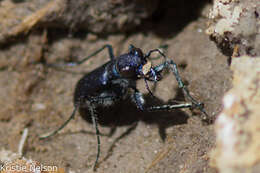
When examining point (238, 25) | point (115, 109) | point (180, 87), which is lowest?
point (115, 109)

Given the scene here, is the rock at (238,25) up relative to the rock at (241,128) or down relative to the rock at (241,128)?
up

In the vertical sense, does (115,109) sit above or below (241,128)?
below

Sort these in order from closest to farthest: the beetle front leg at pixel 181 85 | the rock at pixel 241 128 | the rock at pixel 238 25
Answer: the rock at pixel 241 128 < the rock at pixel 238 25 < the beetle front leg at pixel 181 85

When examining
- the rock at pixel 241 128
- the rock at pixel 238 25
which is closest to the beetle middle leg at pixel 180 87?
the rock at pixel 238 25

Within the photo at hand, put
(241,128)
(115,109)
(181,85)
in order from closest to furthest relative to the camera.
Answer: (241,128) < (181,85) < (115,109)

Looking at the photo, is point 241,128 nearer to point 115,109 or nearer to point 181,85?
point 181,85

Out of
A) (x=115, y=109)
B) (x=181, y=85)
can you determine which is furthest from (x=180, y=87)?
(x=115, y=109)

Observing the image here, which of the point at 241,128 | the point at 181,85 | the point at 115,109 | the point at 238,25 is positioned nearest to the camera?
the point at 241,128

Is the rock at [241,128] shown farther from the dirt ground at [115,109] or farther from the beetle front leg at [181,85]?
the beetle front leg at [181,85]

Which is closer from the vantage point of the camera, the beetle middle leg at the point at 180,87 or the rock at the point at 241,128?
the rock at the point at 241,128

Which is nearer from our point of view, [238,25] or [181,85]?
[238,25]
